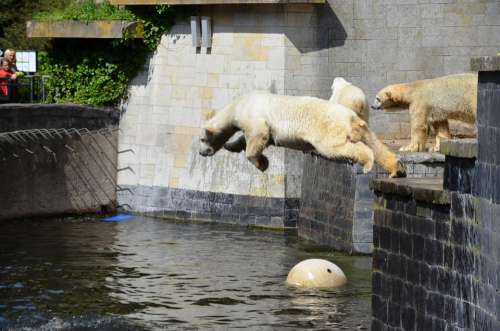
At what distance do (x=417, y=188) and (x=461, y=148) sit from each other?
1.27 meters

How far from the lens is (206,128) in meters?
15.7

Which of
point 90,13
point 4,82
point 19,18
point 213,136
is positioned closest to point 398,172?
point 213,136

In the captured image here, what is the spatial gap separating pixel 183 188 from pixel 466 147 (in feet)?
58.4

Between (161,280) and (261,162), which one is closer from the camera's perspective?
(261,162)

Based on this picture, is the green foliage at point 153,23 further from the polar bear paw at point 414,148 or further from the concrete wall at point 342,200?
the polar bear paw at point 414,148

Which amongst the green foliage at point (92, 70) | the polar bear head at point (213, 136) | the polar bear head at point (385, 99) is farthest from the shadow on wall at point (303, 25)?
the polar bear head at point (213, 136)

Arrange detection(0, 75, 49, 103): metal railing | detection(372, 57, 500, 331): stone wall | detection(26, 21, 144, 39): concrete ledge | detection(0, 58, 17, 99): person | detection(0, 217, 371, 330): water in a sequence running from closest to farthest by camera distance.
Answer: detection(372, 57, 500, 331): stone wall, detection(0, 217, 371, 330): water, detection(0, 58, 17, 99): person, detection(26, 21, 144, 39): concrete ledge, detection(0, 75, 49, 103): metal railing

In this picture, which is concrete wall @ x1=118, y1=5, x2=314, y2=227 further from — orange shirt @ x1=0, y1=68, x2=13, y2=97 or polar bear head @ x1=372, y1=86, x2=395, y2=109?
polar bear head @ x1=372, y1=86, x2=395, y2=109

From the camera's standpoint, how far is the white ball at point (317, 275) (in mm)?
21859

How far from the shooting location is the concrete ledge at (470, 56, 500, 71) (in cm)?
1284

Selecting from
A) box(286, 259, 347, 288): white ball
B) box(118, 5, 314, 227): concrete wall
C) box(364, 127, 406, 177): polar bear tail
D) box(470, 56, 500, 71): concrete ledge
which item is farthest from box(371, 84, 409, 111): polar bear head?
box(470, 56, 500, 71): concrete ledge

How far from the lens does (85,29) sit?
31.3 meters

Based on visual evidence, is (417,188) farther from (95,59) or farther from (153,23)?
(95,59)

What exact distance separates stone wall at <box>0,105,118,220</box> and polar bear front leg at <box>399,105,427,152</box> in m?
9.07
